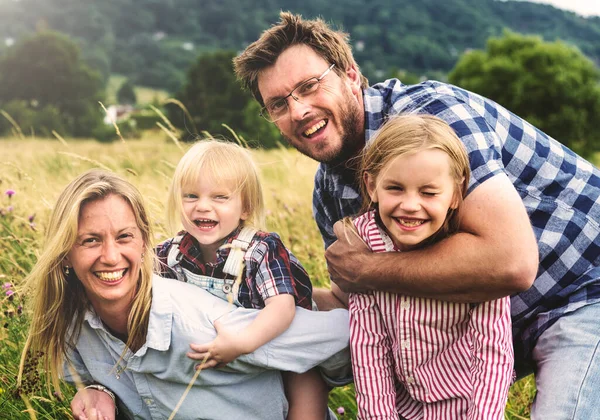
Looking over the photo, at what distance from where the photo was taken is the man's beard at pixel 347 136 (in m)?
2.78

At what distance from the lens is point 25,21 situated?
56.6 meters

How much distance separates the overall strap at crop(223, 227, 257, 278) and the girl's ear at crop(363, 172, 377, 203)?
536mm

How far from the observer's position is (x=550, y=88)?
31.2m

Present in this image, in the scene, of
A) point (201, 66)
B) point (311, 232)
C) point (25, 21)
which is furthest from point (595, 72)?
point (25, 21)

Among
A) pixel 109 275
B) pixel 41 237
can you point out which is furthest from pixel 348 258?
pixel 41 237

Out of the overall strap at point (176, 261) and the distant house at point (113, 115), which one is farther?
the distant house at point (113, 115)

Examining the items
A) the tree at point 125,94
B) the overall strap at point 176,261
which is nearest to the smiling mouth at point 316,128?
the overall strap at point 176,261

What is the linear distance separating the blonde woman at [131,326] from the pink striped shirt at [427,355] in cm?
16

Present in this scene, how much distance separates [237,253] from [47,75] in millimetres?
45313

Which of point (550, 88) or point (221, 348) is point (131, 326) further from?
point (550, 88)

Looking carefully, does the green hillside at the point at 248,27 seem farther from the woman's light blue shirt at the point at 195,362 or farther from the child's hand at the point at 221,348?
the child's hand at the point at 221,348

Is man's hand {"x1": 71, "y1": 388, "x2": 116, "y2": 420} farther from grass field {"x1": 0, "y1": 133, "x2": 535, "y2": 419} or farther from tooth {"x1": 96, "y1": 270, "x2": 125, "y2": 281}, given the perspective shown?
tooth {"x1": 96, "y1": 270, "x2": 125, "y2": 281}

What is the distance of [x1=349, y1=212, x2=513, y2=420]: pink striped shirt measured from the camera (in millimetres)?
2061

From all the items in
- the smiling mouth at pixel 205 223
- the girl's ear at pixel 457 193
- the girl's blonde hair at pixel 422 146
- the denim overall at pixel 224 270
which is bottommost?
the denim overall at pixel 224 270
